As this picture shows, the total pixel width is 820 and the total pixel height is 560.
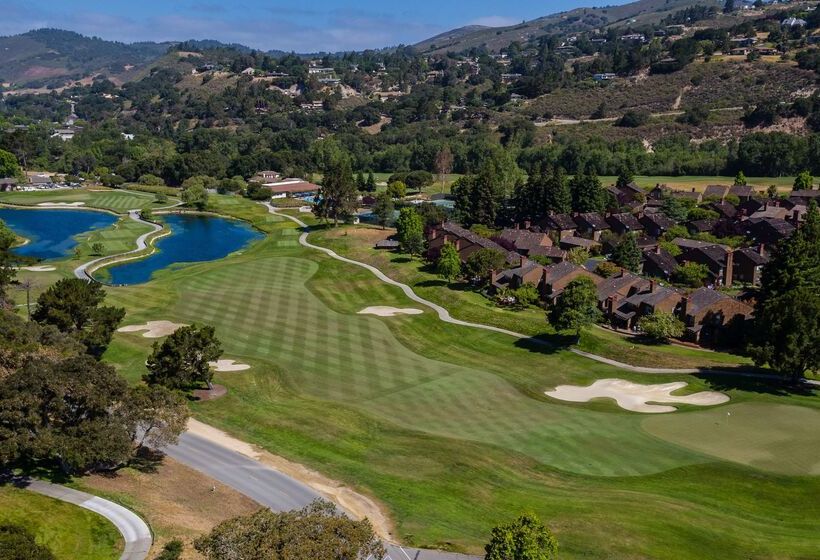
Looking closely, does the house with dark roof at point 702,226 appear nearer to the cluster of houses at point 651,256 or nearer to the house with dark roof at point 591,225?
the cluster of houses at point 651,256

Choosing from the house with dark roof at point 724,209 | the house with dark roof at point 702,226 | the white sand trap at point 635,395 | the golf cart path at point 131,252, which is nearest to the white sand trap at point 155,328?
the golf cart path at point 131,252

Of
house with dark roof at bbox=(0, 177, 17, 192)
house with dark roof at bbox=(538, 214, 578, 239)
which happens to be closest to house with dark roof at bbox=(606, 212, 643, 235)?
house with dark roof at bbox=(538, 214, 578, 239)

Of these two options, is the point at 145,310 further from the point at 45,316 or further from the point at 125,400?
the point at 125,400

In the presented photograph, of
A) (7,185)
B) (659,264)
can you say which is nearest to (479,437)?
(659,264)

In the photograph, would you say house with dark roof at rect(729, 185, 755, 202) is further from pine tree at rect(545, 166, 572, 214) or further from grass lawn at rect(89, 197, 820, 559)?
grass lawn at rect(89, 197, 820, 559)

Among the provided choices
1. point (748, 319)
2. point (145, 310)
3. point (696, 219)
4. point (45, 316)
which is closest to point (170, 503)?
point (45, 316)

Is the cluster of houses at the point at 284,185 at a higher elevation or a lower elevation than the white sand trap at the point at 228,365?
higher
